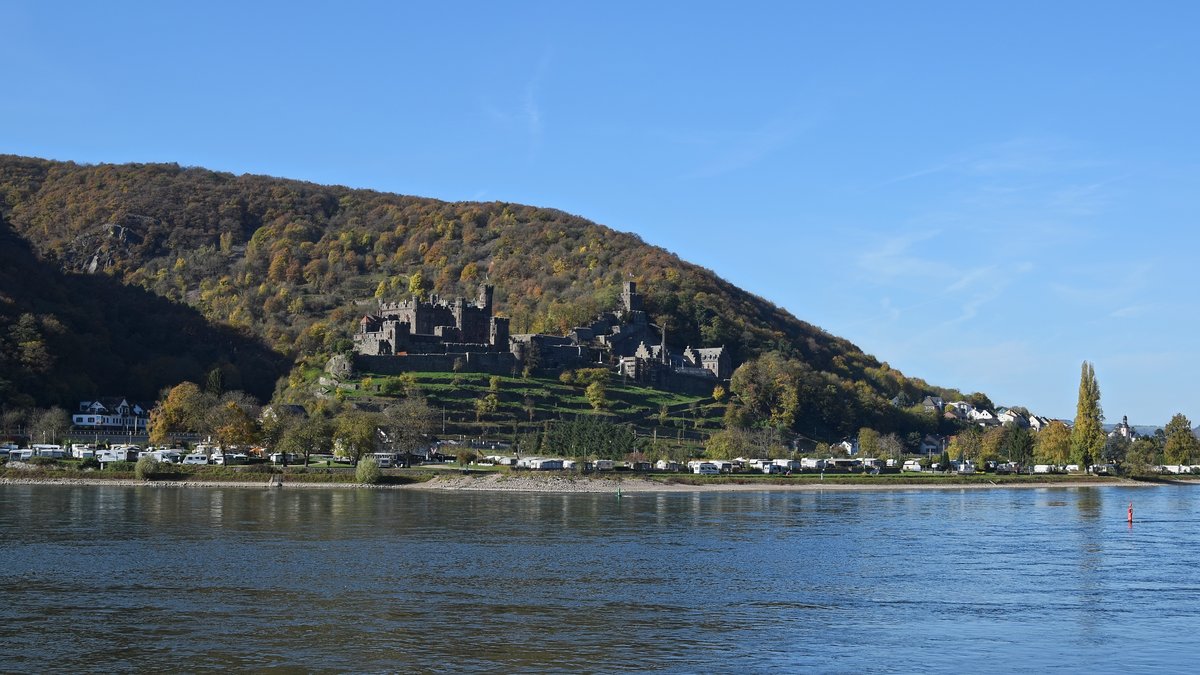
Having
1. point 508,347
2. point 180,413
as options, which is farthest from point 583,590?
point 508,347

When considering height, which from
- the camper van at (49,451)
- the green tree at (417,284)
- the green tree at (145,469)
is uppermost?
the green tree at (417,284)

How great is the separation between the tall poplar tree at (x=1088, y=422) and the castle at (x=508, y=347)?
40.0 metres

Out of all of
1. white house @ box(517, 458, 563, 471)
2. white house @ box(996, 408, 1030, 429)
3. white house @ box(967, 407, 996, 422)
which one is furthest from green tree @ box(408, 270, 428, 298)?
white house @ box(996, 408, 1030, 429)

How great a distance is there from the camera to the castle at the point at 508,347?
403ft

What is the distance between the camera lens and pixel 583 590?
36.0 m

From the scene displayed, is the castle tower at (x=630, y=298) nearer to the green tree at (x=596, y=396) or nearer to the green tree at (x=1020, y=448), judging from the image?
the green tree at (x=596, y=396)

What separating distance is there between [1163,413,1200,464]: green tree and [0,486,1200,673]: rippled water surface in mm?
73816

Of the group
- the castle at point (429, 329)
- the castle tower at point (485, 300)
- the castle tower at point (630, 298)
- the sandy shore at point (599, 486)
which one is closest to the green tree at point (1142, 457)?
the sandy shore at point (599, 486)

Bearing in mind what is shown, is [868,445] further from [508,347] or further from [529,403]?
[508,347]

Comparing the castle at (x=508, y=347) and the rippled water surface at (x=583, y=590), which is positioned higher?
the castle at (x=508, y=347)

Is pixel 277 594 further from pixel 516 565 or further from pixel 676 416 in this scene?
pixel 676 416

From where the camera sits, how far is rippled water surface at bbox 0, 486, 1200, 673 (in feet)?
89.4

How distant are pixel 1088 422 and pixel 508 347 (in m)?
58.9

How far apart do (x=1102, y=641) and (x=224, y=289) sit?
169596 millimetres
